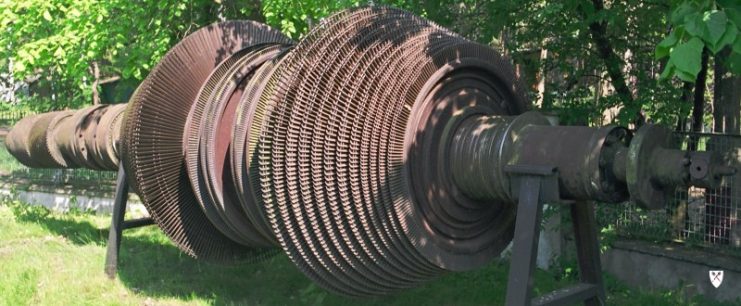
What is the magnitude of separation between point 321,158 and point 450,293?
279 centimetres

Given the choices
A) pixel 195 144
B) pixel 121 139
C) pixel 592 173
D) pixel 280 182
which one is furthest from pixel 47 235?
pixel 592 173

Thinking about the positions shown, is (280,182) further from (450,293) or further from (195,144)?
(450,293)

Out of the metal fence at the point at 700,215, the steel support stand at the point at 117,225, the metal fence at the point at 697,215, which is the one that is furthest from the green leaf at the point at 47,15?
the metal fence at the point at 700,215

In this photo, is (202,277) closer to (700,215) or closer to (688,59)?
(700,215)

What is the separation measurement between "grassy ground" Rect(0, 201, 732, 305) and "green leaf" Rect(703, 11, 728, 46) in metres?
3.59

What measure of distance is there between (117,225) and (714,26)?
5435mm

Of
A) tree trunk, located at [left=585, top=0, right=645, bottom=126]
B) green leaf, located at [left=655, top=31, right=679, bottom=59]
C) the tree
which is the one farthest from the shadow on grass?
green leaf, located at [left=655, top=31, right=679, bottom=59]

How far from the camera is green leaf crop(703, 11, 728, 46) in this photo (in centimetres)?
298

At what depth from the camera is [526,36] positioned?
6.91 metres

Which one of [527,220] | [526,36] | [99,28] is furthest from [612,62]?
[99,28]

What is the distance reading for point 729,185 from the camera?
6973 mm

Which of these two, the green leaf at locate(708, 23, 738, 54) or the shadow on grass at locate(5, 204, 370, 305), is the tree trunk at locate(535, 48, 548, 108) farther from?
the green leaf at locate(708, 23, 738, 54)

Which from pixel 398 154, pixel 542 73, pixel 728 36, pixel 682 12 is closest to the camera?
pixel 728 36

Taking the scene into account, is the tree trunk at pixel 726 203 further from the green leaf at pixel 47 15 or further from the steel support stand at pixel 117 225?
the green leaf at pixel 47 15
